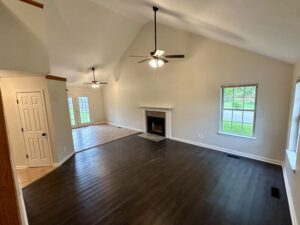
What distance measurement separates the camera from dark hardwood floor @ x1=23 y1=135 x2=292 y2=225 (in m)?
2.39

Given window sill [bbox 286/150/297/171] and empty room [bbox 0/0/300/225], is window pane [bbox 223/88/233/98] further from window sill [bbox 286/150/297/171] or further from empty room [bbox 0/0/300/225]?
window sill [bbox 286/150/297/171]

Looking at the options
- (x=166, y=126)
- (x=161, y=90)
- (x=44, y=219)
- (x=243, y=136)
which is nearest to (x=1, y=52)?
(x=44, y=219)

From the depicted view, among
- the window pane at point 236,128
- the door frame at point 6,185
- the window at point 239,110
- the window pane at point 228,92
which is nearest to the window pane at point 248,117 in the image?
the window at point 239,110

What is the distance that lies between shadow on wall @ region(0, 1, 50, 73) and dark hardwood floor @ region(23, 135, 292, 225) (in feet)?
8.37

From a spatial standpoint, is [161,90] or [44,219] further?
[161,90]

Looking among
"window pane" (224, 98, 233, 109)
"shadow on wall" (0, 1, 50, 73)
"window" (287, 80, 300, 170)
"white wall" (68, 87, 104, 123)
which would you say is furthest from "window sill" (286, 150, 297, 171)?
"white wall" (68, 87, 104, 123)

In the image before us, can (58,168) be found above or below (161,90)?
below

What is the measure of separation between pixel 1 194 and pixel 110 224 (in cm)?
226

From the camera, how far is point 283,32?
1.82 meters

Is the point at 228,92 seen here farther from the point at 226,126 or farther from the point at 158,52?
the point at 158,52

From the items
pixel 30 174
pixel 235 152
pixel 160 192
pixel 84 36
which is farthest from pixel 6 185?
pixel 84 36

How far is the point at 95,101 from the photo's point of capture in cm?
982

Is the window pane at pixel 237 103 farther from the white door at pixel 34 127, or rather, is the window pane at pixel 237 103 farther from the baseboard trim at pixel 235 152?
the white door at pixel 34 127

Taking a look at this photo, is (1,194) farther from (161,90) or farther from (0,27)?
(161,90)
